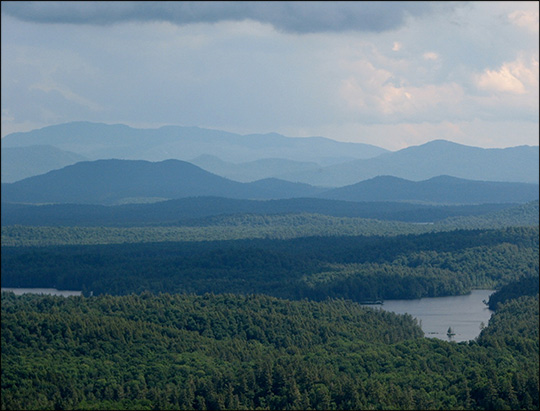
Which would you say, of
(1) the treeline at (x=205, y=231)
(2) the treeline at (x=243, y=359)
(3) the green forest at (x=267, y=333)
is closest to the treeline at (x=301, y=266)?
(3) the green forest at (x=267, y=333)

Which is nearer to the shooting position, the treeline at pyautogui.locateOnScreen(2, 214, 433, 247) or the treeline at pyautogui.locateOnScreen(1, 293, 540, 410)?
the treeline at pyautogui.locateOnScreen(1, 293, 540, 410)

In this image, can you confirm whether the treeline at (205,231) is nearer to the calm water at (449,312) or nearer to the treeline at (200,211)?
the treeline at (200,211)

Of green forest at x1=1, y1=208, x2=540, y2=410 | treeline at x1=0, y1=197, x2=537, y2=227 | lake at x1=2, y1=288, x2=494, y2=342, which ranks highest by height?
treeline at x1=0, y1=197, x2=537, y2=227

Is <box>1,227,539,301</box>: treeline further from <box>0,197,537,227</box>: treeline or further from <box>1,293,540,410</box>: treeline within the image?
<box>0,197,537,227</box>: treeline

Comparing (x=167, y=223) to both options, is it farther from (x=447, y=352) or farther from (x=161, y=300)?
(x=447, y=352)

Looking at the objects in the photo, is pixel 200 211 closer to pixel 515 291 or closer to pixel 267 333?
pixel 515 291

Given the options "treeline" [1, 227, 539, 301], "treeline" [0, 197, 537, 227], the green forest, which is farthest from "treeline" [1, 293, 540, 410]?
"treeline" [0, 197, 537, 227]
